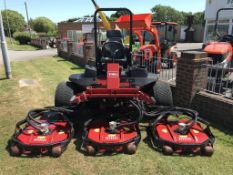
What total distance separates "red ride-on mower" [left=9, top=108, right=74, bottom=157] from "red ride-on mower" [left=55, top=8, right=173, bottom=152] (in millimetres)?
361

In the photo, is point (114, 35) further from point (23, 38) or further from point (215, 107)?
point (23, 38)

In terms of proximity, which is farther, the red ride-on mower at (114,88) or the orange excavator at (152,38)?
the orange excavator at (152,38)

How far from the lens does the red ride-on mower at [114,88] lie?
12.2 feet

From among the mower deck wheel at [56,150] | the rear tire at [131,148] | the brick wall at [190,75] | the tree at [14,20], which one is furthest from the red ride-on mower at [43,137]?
the tree at [14,20]

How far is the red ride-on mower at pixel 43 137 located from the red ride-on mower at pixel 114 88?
14.2 inches

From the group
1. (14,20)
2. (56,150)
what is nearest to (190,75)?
(56,150)

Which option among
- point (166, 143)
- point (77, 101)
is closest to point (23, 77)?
point (77, 101)

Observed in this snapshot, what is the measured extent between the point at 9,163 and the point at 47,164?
1.72 feet

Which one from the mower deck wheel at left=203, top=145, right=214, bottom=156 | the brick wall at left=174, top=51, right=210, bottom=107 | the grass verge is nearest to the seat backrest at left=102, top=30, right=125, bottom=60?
the brick wall at left=174, top=51, right=210, bottom=107

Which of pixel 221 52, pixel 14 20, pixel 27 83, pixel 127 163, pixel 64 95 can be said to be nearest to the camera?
pixel 127 163

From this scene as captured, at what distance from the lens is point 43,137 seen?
349 centimetres

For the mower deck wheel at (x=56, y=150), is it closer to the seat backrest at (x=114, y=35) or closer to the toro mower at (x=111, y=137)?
the toro mower at (x=111, y=137)

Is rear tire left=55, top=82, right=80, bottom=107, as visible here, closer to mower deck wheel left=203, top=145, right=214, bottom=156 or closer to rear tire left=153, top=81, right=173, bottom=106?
rear tire left=153, top=81, right=173, bottom=106

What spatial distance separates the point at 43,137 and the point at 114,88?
127 cm
